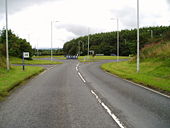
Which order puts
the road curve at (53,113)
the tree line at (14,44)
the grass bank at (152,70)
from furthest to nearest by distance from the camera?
the tree line at (14,44)
the grass bank at (152,70)
the road curve at (53,113)

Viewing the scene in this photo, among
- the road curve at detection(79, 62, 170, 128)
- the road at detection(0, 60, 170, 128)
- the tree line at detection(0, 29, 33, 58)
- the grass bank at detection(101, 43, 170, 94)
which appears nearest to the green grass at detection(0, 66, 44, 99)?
the road at detection(0, 60, 170, 128)

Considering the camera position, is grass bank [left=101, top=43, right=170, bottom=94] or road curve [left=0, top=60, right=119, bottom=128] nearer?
road curve [left=0, top=60, right=119, bottom=128]

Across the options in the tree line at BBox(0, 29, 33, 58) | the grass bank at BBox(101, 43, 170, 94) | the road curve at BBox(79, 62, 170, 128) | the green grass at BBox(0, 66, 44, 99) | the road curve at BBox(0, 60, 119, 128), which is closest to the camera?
the road curve at BBox(0, 60, 119, 128)

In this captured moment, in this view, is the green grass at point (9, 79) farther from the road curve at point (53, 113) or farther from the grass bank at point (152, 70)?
the grass bank at point (152, 70)

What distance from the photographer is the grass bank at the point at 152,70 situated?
1255 centimetres

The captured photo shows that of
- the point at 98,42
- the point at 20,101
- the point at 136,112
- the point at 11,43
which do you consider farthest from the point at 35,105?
the point at 98,42

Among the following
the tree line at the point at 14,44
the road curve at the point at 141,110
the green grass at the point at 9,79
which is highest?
the tree line at the point at 14,44

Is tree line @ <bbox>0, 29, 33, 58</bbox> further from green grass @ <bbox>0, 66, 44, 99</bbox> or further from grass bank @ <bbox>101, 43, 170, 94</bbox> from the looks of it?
grass bank @ <bbox>101, 43, 170, 94</bbox>

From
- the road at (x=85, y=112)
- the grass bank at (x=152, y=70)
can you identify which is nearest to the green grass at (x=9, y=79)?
the road at (x=85, y=112)

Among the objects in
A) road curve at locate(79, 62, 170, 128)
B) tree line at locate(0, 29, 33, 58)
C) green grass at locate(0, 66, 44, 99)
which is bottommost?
road curve at locate(79, 62, 170, 128)

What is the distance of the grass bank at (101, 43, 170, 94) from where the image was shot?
1255 centimetres

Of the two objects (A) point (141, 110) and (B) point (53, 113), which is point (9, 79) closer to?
(B) point (53, 113)

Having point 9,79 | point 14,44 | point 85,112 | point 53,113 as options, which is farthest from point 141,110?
point 14,44

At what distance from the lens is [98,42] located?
454ft
